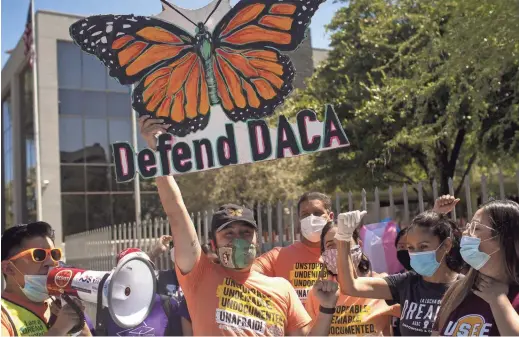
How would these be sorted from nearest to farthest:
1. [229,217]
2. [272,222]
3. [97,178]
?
[229,217], [272,222], [97,178]

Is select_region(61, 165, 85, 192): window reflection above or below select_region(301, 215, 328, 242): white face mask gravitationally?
above

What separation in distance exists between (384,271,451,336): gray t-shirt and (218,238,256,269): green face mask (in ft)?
3.14

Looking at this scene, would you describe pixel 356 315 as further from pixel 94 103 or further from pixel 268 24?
pixel 94 103

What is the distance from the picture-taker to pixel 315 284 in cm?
271

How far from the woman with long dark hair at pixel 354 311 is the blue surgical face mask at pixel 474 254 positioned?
2.60 feet

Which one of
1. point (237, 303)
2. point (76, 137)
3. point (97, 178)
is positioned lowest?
point (237, 303)

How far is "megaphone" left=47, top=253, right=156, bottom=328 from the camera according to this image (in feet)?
7.80

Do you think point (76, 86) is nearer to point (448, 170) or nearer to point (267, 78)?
point (448, 170)

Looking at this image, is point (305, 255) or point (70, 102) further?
point (70, 102)

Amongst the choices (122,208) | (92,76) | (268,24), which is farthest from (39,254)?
(122,208)

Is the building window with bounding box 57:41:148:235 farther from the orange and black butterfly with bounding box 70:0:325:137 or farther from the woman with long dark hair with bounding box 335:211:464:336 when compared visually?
the woman with long dark hair with bounding box 335:211:464:336

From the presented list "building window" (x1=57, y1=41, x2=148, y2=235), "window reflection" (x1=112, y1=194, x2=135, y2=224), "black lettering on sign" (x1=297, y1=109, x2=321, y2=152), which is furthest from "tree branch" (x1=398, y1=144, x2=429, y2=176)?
"window reflection" (x1=112, y1=194, x2=135, y2=224)

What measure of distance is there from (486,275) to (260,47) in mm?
1699

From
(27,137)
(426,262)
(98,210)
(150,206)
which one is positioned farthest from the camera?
(27,137)
